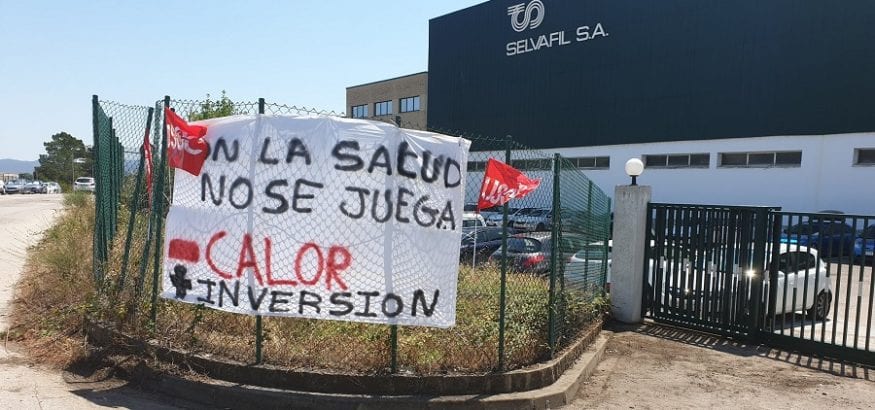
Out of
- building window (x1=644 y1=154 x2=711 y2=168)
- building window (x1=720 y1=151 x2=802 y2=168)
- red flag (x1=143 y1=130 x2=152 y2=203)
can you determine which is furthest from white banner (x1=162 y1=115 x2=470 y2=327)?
building window (x1=644 y1=154 x2=711 y2=168)

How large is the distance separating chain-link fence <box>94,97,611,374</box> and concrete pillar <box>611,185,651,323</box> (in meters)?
0.68

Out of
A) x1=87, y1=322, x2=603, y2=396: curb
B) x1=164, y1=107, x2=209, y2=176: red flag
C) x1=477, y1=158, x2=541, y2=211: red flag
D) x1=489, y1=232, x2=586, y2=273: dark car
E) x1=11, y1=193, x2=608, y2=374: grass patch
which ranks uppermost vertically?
x1=164, y1=107, x2=209, y2=176: red flag

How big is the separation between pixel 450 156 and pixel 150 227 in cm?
321

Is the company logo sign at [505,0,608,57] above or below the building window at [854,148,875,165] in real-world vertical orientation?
above

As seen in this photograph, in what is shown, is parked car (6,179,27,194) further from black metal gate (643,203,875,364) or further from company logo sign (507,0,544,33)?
black metal gate (643,203,875,364)

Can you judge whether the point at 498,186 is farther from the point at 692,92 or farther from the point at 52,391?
the point at 692,92

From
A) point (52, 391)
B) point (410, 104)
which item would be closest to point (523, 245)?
point (52, 391)

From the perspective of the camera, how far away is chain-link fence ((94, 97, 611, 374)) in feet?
16.2

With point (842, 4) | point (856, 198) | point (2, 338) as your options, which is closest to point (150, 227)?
point (2, 338)

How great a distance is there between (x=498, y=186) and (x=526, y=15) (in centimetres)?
3253

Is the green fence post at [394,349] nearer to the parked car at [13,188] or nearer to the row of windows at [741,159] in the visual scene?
the row of windows at [741,159]

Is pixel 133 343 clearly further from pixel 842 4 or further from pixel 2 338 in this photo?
pixel 842 4

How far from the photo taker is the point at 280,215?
4762 mm

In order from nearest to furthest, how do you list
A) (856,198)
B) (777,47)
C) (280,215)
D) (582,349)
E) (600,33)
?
(280,215)
(582,349)
(856,198)
(777,47)
(600,33)
